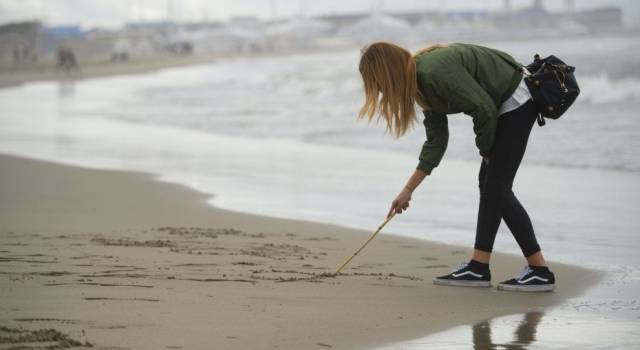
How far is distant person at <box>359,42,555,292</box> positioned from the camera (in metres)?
4.75

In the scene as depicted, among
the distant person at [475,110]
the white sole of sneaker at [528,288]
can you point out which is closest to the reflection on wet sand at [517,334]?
the white sole of sneaker at [528,288]

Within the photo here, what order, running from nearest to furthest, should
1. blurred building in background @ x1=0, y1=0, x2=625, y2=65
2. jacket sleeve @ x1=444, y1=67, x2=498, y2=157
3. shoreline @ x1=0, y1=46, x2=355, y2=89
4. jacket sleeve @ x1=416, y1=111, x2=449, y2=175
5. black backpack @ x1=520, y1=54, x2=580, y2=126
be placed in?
1. jacket sleeve @ x1=444, y1=67, x2=498, y2=157
2. black backpack @ x1=520, y1=54, x2=580, y2=126
3. jacket sleeve @ x1=416, y1=111, x2=449, y2=175
4. shoreline @ x1=0, y1=46, x2=355, y2=89
5. blurred building in background @ x1=0, y1=0, x2=625, y2=65

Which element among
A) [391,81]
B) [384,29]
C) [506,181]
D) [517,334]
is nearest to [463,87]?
[391,81]

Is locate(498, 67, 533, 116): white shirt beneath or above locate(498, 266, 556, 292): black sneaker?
above

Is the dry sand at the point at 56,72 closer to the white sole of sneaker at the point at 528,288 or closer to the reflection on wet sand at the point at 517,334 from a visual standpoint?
the white sole of sneaker at the point at 528,288

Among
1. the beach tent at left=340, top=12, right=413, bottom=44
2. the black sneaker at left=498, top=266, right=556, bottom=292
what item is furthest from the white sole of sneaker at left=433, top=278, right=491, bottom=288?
the beach tent at left=340, top=12, right=413, bottom=44

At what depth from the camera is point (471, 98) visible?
4.72m

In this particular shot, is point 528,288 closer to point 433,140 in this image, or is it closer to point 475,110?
point 433,140

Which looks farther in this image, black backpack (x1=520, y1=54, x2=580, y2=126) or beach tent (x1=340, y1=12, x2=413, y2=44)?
beach tent (x1=340, y1=12, x2=413, y2=44)

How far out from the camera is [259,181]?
33.0 feet

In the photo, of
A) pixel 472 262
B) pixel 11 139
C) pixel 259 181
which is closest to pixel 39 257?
pixel 472 262

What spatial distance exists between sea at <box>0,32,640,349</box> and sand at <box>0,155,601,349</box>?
29 cm

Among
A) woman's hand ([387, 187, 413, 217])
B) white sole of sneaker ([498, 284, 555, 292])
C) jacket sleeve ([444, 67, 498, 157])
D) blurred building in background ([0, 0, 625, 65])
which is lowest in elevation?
white sole of sneaker ([498, 284, 555, 292])

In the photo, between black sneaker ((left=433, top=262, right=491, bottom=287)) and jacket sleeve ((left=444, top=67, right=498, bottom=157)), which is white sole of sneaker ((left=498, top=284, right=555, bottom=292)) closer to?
black sneaker ((left=433, top=262, right=491, bottom=287))
